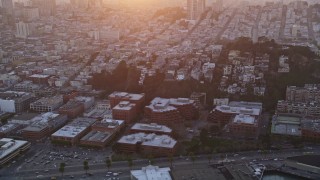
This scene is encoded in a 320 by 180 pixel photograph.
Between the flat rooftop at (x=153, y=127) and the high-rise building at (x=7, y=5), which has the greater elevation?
the high-rise building at (x=7, y=5)

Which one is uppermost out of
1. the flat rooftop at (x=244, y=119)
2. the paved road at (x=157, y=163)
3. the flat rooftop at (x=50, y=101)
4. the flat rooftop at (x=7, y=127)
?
the flat rooftop at (x=50, y=101)

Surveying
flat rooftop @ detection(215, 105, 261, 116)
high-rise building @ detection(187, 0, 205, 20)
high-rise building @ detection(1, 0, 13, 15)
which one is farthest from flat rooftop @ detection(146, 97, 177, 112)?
high-rise building @ detection(1, 0, 13, 15)

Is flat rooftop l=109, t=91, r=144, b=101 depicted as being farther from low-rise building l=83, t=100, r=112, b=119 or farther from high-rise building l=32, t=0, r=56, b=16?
high-rise building l=32, t=0, r=56, b=16

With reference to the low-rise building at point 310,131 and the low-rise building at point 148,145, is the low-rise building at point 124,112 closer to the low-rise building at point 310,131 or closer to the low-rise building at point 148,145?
the low-rise building at point 148,145

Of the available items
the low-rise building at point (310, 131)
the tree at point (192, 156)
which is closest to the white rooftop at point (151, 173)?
the tree at point (192, 156)

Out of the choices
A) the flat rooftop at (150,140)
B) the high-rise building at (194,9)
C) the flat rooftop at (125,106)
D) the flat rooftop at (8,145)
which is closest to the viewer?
the flat rooftop at (8,145)

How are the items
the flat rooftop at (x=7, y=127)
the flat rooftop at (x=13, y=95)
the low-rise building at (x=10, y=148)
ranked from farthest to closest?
the flat rooftop at (x=13, y=95)
the flat rooftop at (x=7, y=127)
the low-rise building at (x=10, y=148)

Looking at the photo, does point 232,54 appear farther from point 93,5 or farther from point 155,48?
point 93,5

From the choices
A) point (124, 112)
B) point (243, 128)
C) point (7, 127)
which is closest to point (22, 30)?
point (7, 127)

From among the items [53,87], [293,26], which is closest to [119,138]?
[53,87]
